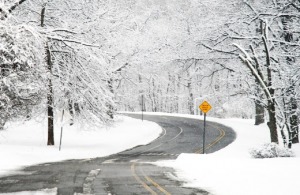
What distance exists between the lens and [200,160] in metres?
15.7

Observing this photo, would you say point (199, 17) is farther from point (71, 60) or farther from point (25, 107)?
point (25, 107)

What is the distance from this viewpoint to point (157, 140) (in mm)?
30062

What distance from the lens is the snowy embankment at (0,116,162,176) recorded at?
58.5 ft

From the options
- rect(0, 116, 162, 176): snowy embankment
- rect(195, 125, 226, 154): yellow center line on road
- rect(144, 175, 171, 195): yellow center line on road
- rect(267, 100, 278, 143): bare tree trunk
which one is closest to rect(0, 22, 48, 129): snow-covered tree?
rect(0, 116, 162, 176): snowy embankment

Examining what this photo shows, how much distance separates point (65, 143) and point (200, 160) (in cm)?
1193

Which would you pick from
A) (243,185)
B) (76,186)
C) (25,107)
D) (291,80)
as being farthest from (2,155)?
(291,80)

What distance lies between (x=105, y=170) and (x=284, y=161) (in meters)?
6.04

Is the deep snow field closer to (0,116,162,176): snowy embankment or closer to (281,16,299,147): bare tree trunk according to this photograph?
(0,116,162,176): snowy embankment

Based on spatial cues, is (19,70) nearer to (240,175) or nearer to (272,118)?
(240,175)

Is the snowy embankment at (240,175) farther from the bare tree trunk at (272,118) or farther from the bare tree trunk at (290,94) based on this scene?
the bare tree trunk at (290,94)

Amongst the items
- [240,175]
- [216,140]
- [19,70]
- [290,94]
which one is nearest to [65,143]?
[19,70]

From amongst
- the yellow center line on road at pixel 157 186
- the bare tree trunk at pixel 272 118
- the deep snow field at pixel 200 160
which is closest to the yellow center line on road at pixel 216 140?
the deep snow field at pixel 200 160

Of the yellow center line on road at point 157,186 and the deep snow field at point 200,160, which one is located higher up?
the deep snow field at point 200,160

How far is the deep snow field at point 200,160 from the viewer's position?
33.8 ft
